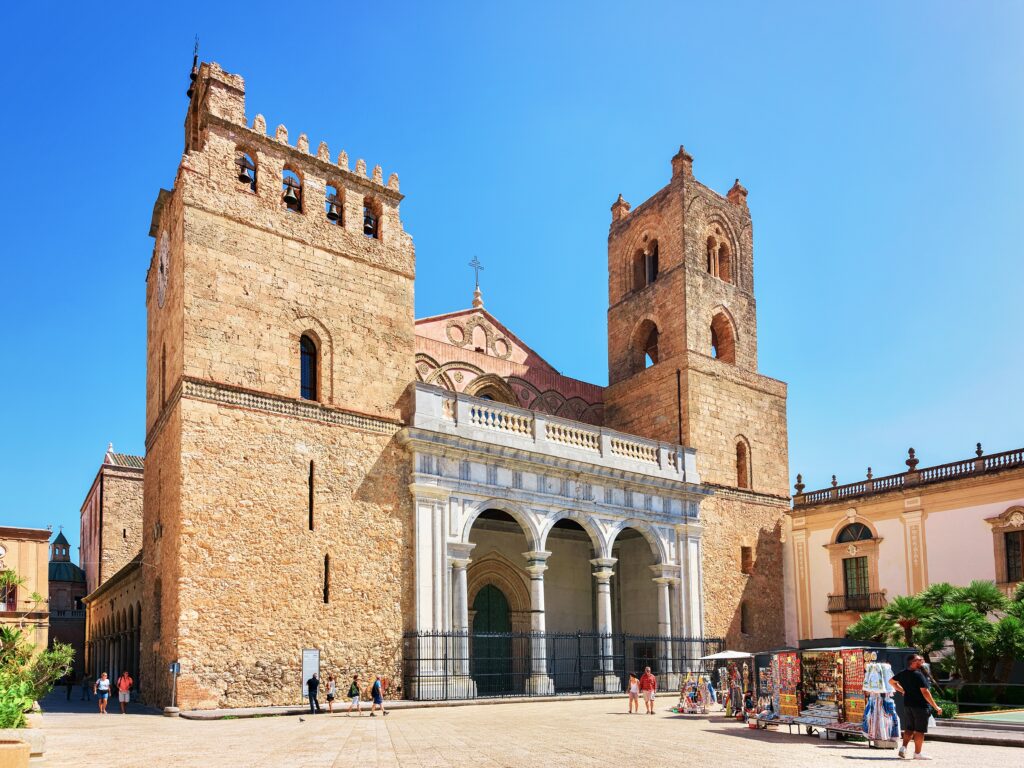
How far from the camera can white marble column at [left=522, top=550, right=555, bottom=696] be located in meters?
22.8

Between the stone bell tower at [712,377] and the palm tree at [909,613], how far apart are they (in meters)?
8.32

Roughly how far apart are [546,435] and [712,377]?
724cm

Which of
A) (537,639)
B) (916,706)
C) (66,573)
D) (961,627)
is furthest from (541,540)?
(66,573)

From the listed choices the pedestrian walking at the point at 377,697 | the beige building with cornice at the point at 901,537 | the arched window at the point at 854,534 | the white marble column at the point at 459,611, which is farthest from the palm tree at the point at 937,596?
the pedestrian walking at the point at 377,697

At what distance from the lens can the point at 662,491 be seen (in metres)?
27.0

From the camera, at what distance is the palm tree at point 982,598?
19.0 m

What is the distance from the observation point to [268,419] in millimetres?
20062

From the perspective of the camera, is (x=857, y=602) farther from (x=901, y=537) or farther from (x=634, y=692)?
(x=634, y=692)

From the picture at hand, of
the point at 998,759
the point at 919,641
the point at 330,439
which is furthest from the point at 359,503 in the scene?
the point at 998,759

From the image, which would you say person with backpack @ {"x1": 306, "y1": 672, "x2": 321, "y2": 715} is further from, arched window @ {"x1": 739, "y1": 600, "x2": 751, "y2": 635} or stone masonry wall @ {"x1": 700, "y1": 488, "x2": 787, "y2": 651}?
arched window @ {"x1": 739, "y1": 600, "x2": 751, "y2": 635}

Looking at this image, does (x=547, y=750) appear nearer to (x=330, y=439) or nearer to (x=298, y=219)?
(x=330, y=439)

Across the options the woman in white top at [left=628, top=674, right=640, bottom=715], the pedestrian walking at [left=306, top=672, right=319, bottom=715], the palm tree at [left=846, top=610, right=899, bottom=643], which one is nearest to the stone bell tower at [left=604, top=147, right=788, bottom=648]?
the palm tree at [left=846, top=610, right=899, bottom=643]

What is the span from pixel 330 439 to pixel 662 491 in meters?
10.5

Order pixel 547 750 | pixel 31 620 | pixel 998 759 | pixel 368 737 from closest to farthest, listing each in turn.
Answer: pixel 998 759
pixel 547 750
pixel 368 737
pixel 31 620
